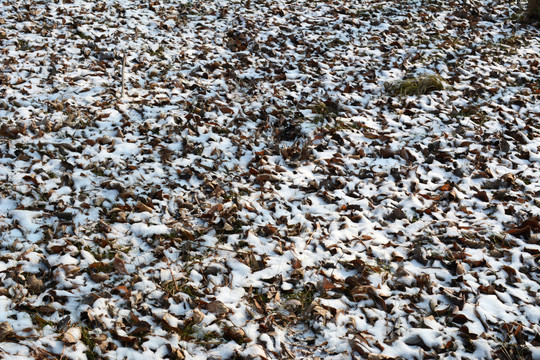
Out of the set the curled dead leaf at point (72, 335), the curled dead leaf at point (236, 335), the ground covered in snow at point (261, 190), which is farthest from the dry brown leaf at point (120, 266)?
the curled dead leaf at point (236, 335)

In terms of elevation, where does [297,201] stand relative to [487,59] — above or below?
below

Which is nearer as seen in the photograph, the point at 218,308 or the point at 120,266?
the point at 218,308

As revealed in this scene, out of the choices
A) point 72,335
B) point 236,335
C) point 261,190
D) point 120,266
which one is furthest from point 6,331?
point 261,190

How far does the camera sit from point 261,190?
4.29 meters

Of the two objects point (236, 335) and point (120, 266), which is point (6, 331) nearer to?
point (120, 266)

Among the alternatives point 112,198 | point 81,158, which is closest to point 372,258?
point 112,198

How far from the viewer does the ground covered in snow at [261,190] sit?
298 cm

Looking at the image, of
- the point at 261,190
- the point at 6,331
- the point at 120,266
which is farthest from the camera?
the point at 261,190

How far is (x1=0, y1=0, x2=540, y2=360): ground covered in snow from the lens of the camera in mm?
2984

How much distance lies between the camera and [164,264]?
11.3 feet

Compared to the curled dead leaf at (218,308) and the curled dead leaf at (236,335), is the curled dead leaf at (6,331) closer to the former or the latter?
the curled dead leaf at (218,308)

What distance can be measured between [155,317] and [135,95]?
350 centimetres

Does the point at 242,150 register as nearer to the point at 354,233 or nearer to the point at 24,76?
the point at 354,233

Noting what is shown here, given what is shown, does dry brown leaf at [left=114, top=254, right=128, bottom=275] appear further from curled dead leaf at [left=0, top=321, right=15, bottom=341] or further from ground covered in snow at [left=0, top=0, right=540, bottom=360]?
curled dead leaf at [left=0, top=321, right=15, bottom=341]
